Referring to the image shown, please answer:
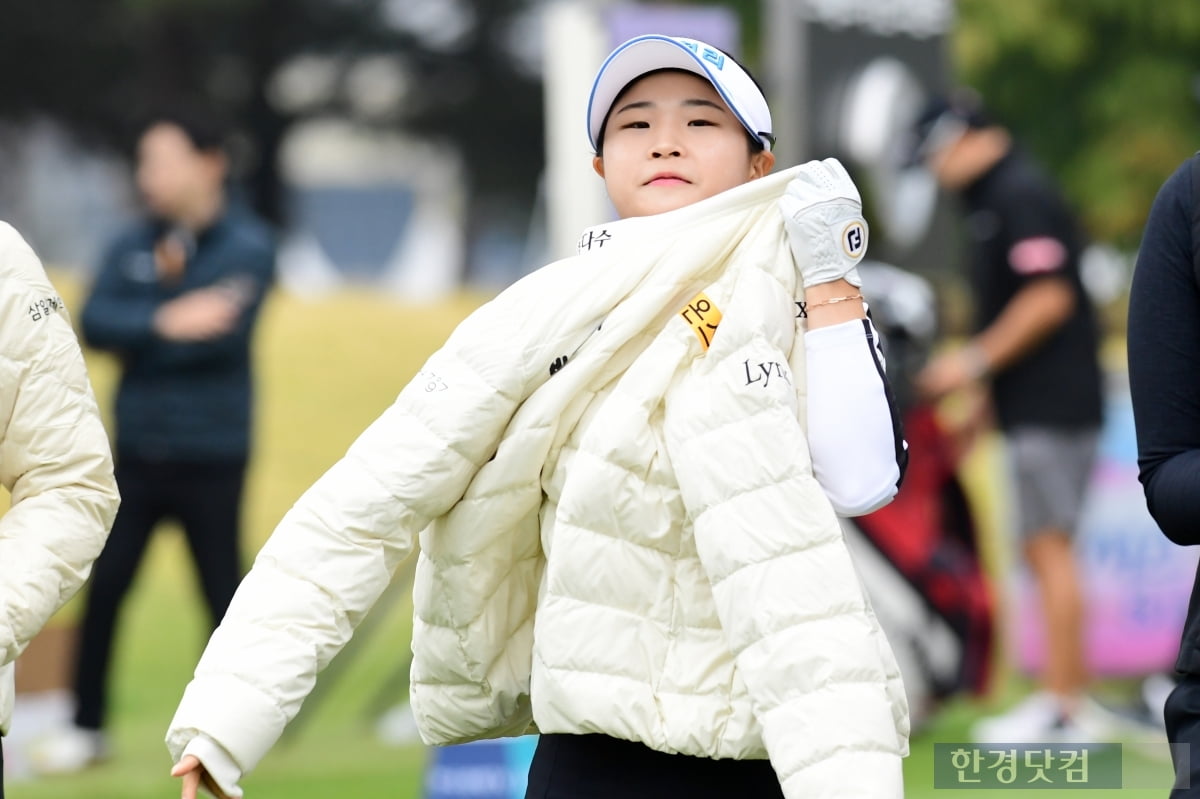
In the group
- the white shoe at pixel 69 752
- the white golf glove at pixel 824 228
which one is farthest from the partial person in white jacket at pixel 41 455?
the white shoe at pixel 69 752

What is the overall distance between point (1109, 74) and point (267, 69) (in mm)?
11441

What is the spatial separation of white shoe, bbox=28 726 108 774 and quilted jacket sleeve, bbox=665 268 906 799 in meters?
4.70

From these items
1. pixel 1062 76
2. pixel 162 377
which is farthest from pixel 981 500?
pixel 1062 76

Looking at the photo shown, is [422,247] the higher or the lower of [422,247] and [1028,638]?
the higher

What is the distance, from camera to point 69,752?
6.80 metres

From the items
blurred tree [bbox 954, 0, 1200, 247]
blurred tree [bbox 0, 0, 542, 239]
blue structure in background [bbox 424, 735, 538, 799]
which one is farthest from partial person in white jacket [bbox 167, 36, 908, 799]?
blurred tree [bbox 0, 0, 542, 239]

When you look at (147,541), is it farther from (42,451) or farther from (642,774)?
(642,774)

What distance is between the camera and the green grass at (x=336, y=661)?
6.60m

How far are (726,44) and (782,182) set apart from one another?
3.97 meters

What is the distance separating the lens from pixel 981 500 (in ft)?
31.0

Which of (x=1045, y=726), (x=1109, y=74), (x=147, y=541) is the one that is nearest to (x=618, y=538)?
(x=147, y=541)

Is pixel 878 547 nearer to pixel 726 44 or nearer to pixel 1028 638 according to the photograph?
pixel 1028 638

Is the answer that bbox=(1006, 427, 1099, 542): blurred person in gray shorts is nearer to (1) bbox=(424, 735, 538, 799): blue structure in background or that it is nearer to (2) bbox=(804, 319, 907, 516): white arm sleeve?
(1) bbox=(424, 735, 538, 799): blue structure in background

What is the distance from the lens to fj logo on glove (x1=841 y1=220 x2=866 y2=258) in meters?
2.76
